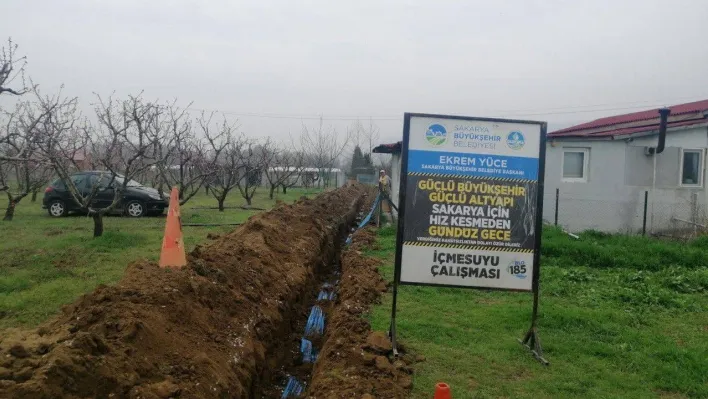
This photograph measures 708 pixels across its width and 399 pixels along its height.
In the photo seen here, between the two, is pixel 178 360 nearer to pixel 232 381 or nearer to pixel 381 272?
pixel 232 381

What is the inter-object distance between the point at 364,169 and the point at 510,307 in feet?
154

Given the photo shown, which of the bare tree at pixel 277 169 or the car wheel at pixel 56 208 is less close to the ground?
the bare tree at pixel 277 169

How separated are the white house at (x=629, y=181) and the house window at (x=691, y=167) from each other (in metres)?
0.04

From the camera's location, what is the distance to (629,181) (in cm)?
1355

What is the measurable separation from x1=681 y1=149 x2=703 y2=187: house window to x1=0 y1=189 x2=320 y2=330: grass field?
12.1m

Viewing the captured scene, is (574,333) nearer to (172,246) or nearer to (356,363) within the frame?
(356,363)

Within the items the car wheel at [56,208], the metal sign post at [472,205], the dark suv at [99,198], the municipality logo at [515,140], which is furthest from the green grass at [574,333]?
the car wheel at [56,208]

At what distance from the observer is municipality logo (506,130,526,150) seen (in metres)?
5.41

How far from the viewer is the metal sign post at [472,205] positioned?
17.6 ft

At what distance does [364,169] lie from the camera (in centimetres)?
5366

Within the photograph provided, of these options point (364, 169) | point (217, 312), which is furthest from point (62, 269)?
point (364, 169)

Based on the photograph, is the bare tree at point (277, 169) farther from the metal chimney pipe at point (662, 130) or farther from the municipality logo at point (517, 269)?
the municipality logo at point (517, 269)

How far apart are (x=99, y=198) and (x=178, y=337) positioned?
562 inches

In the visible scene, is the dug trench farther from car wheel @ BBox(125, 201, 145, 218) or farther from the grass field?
car wheel @ BBox(125, 201, 145, 218)
